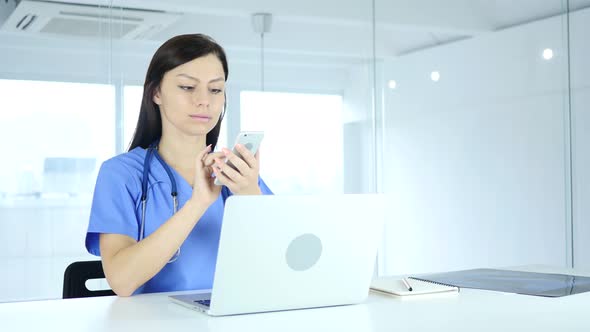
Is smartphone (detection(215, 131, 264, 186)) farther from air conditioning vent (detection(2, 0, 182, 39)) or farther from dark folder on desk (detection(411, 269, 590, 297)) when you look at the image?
air conditioning vent (detection(2, 0, 182, 39))

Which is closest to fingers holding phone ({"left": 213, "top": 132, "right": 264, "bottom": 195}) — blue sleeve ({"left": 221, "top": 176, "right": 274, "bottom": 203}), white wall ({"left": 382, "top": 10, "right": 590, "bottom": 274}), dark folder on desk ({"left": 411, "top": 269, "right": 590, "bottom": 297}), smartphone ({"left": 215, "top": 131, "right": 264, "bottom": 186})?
smartphone ({"left": 215, "top": 131, "right": 264, "bottom": 186})

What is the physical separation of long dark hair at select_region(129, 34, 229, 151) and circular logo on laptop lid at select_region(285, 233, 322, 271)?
86 centimetres

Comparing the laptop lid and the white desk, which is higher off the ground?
the laptop lid

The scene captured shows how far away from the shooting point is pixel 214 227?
2.27 meters

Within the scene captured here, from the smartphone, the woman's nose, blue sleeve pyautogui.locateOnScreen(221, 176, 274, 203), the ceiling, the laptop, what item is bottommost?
the laptop

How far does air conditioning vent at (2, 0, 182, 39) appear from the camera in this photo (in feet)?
12.1

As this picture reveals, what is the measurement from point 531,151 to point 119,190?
10.3ft

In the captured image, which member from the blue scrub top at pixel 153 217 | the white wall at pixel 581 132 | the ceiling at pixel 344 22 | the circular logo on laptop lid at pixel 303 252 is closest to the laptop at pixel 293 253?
the circular logo on laptop lid at pixel 303 252

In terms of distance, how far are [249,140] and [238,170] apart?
0.10 m

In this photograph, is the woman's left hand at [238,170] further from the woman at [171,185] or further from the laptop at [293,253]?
the laptop at [293,253]

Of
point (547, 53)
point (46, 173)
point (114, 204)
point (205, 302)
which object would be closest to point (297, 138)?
point (46, 173)

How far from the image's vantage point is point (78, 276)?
2369mm

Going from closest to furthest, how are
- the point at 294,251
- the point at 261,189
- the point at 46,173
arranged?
the point at 294,251, the point at 261,189, the point at 46,173

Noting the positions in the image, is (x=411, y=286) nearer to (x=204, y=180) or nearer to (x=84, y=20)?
(x=204, y=180)
